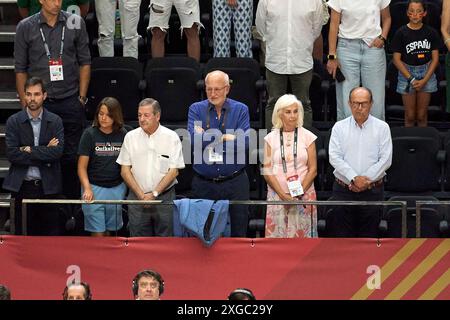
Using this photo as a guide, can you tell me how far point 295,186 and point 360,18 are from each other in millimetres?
2375

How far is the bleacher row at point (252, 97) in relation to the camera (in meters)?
13.2

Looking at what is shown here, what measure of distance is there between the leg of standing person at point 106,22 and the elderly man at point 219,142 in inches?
95.3

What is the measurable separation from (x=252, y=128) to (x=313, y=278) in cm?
262

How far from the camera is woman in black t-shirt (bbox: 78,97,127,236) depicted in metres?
12.4

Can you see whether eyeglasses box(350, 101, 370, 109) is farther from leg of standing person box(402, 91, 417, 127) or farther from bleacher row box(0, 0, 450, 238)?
leg of standing person box(402, 91, 417, 127)

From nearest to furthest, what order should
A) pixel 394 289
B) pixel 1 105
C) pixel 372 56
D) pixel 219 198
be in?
pixel 394 289, pixel 219 198, pixel 372 56, pixel 1 105

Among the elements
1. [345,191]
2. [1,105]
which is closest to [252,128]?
[345,191]

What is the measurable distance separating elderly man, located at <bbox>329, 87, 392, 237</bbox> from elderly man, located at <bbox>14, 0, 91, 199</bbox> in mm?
2685

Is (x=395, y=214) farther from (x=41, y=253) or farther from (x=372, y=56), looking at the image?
(x=41, y=253)

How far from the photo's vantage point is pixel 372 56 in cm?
1353

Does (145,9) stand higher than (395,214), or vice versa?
(145,9)

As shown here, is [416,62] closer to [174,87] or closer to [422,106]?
[422,106]

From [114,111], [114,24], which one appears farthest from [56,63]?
[114,24]

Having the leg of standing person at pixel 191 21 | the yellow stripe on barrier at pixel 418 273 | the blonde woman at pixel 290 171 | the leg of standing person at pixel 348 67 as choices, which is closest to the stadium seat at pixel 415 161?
the leg of standing person at pixel 348 67
